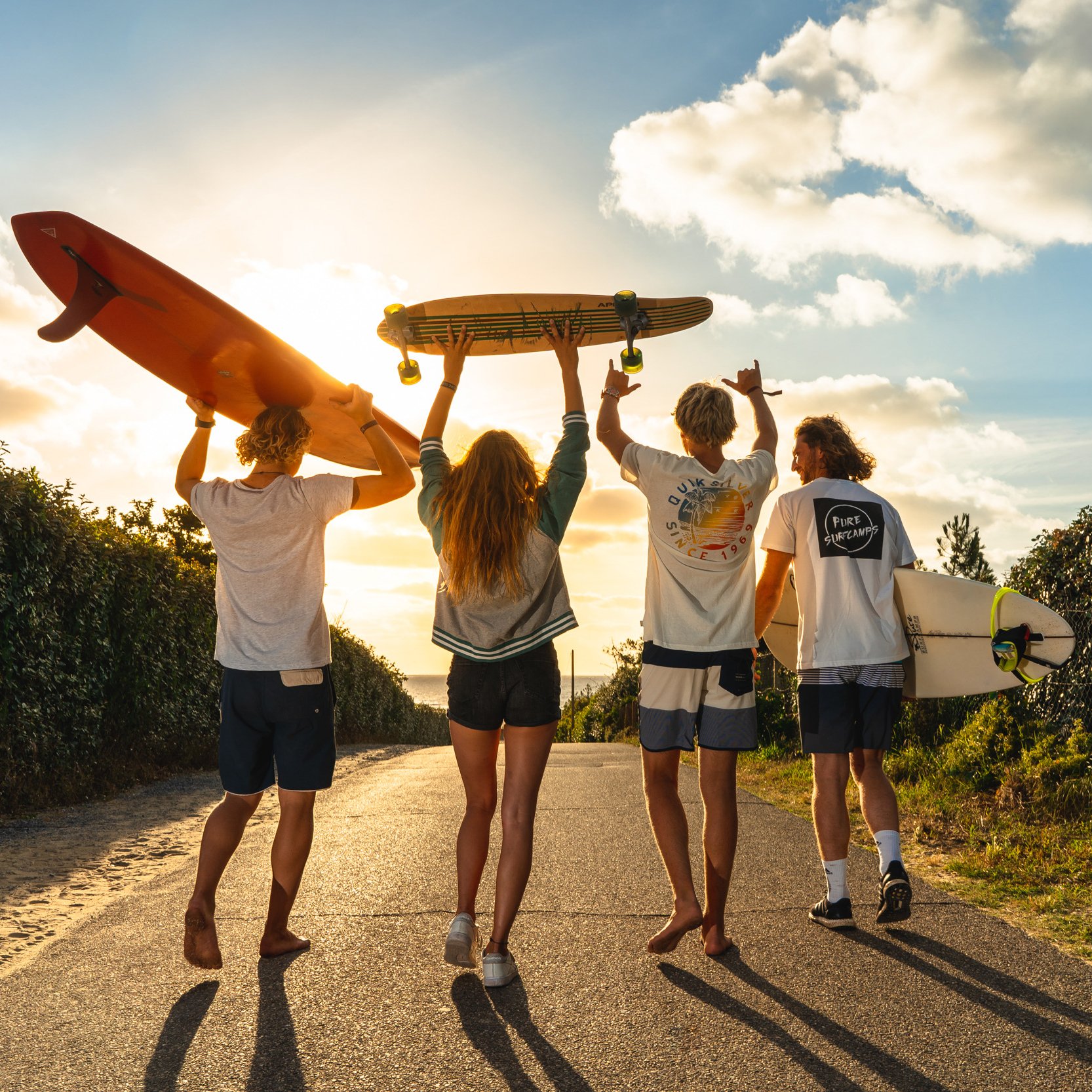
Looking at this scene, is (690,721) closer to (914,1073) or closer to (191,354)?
(914,1073)

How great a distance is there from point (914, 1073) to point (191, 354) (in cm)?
446

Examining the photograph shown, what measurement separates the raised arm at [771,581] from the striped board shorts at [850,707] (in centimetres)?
36

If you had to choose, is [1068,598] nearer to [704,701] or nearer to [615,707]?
[704,701]

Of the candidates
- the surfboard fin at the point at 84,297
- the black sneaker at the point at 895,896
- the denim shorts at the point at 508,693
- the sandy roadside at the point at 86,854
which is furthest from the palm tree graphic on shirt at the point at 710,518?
the sandy roadside at the point at 86,854

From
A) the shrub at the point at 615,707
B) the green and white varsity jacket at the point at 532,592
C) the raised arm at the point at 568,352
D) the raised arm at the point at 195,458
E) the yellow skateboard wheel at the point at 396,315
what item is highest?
the yellow skateboard wheel at the point at 396,315

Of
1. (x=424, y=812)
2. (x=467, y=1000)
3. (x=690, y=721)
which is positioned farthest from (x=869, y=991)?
(x=424, y=812)

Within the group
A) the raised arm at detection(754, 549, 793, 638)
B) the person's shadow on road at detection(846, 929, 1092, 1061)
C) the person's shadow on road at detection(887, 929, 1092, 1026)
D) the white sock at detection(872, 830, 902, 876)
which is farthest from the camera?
the raised arm at detection(754, 549, 793, 638)

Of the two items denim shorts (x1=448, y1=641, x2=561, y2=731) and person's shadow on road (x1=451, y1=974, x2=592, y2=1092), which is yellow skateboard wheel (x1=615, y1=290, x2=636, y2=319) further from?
person's shadow on road (x1=451, y1=974, x2=592, y2=1092)

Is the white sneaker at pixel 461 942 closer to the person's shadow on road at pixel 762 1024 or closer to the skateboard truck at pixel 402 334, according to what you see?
the person's shadow on road at pixel 762 1024

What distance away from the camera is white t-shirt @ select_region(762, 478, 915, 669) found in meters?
4.32

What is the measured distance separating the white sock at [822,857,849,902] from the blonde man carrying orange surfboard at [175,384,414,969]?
220 cm

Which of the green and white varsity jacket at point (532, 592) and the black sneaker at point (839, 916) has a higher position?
the green and white varsity jacket at point (532, 592)

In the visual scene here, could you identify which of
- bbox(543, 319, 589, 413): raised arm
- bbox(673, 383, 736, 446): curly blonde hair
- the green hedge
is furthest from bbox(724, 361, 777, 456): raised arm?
the green hedge

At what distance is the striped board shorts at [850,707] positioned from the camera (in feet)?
14.0
